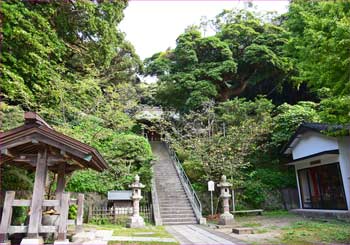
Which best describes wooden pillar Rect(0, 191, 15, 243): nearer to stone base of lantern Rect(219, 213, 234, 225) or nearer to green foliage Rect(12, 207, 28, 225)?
green foliage Rect(12, 207, 28, 225)

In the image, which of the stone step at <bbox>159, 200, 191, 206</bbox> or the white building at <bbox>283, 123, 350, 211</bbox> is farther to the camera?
the stone step at <bbox>159, 200, 191, 206</bbox>

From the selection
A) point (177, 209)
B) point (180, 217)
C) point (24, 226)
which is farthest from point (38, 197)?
point (177, 209)

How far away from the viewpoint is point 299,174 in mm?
16016

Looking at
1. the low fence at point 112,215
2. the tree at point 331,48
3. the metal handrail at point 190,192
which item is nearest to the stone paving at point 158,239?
the metal handrail at point 190,192

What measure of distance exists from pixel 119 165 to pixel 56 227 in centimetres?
778

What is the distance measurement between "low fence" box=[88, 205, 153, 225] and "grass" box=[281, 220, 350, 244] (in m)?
6.31

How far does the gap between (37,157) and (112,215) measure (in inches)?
281

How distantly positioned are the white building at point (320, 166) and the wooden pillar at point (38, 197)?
1086cm

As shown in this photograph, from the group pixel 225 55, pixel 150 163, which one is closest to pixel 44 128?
pixel 150 163

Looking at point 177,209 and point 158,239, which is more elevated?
point 177,209

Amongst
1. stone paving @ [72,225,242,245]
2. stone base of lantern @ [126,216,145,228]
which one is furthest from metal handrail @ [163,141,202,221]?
stone paving @ [72,225,242,245]

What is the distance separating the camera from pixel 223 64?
21.7 m

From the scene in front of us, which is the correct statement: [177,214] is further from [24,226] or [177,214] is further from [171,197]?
[24,226]

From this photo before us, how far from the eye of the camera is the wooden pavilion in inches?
217
